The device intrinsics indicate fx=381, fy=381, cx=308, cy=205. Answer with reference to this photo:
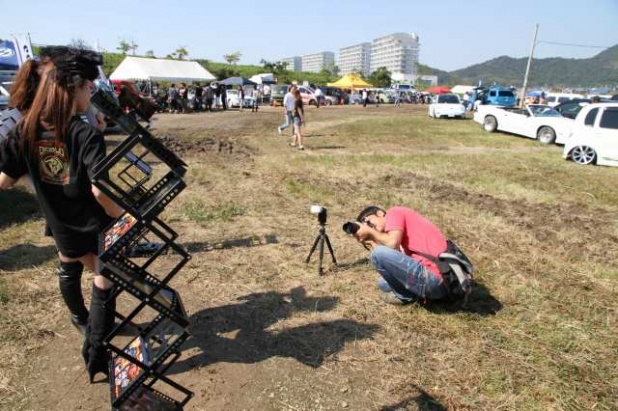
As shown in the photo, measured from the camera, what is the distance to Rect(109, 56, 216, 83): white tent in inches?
971

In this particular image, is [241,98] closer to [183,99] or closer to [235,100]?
[235,100]

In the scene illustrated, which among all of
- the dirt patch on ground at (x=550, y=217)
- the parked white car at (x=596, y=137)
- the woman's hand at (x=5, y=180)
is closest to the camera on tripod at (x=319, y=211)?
the woman's hand at (x=5, y=180)

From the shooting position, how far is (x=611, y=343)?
3105mm

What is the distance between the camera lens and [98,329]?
2.41 m

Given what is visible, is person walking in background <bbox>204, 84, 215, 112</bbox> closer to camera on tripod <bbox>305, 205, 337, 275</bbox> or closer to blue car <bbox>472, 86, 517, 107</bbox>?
blue car <bbox>472, 86, 517, 107</bbox>

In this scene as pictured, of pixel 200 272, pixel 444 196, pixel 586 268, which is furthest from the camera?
pixel 444 196

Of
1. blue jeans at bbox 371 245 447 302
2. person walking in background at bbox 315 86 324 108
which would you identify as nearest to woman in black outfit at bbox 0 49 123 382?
blue jeans at bbox 371 245 447 302

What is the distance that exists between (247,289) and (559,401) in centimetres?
267

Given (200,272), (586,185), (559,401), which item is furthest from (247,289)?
(586,185)

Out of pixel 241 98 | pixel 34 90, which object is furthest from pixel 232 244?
pixel 241 98

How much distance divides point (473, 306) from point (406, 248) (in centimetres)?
94

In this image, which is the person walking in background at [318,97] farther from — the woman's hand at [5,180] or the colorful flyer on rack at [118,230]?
the colorful flyer on rack at [118,230]

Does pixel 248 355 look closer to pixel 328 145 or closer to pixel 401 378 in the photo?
pixel 401 378

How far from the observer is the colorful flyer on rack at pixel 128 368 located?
6.63ft
